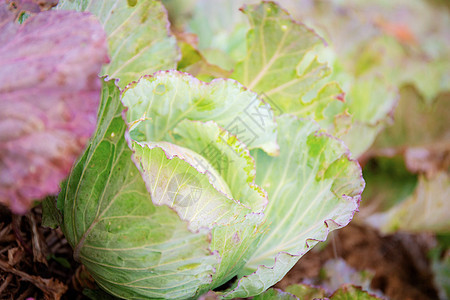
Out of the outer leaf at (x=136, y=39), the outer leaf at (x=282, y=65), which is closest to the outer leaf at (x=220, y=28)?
the outer leaf at (x=282, y=65)

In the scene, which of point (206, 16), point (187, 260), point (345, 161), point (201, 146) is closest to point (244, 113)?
point (201, 146)

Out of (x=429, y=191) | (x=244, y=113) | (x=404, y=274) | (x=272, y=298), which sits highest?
(x=244, y=113)

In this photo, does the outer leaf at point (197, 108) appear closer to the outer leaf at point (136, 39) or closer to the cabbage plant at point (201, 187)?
the cabbage plant at point (201, 187)

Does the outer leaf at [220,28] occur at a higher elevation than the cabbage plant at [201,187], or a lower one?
higher

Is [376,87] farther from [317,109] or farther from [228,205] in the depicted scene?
[228,205]

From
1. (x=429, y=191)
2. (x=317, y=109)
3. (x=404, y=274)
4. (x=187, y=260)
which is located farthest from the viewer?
(x=404, y=274)

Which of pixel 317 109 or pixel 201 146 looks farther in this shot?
pixel 317 109

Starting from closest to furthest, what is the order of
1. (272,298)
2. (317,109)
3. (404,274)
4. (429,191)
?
(272,298), (317,109), (429,191), (404,274)

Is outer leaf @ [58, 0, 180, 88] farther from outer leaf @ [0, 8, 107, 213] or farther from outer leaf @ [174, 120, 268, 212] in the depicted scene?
outer leaf @ [0, 8, 107, 213]
